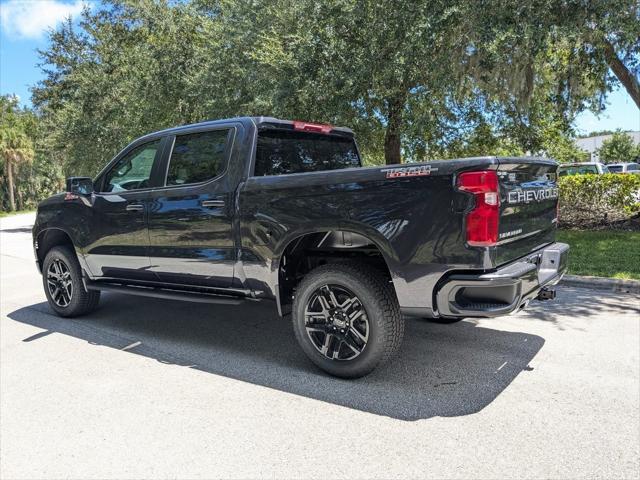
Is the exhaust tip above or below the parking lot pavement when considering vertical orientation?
above

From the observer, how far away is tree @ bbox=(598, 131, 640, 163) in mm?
62781

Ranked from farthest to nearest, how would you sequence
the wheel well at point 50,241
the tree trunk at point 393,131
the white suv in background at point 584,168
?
the white suv in background at point 584,168 → the tree trunk at point 393,131 → the wheel well at point 50,241

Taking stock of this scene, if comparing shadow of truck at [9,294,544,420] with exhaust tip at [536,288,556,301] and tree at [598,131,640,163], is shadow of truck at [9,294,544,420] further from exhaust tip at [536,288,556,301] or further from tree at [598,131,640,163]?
tree at [598,131,640,163]

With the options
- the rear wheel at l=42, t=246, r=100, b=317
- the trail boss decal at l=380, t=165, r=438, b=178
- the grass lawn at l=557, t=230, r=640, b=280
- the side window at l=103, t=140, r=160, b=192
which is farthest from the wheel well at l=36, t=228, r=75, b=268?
the grass lawn at l=557, t=230, r=640, b=280

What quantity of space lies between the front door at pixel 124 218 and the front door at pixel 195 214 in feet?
0.57

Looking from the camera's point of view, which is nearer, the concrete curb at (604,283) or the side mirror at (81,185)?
the side mirror at (81,185)

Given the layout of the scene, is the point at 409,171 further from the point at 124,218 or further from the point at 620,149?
the point at 620,149

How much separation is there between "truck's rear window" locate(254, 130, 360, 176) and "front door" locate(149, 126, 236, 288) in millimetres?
319

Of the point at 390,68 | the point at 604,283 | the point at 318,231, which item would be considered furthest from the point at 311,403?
the point at 390,68

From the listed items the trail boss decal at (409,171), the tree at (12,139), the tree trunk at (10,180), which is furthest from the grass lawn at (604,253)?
the tree trunk at (10,180)

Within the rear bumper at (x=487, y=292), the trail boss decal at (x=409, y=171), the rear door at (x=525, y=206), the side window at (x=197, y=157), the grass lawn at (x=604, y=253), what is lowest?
the grass lawn at (x=604, y=253)

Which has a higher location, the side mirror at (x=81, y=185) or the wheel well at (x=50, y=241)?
the side mirror at (x=81, y=185)

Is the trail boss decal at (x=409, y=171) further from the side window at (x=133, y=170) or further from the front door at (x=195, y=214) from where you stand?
the side window at (x=133, y=170)

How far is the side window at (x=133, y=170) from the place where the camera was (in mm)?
5289
